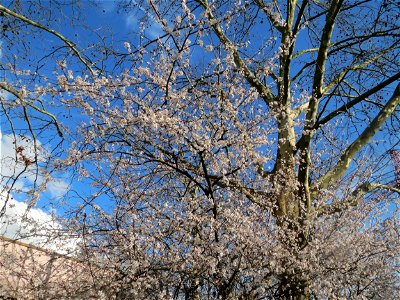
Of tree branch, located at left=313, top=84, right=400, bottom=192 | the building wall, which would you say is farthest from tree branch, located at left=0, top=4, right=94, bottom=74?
tree branch, located at left=313, top=84, right=400, bottom=192

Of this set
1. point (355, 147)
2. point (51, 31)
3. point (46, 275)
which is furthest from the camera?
point (355, 147)

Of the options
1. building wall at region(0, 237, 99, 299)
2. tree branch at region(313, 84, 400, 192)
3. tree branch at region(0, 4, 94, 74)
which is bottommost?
building wall at region(0, 237, 99, 299)

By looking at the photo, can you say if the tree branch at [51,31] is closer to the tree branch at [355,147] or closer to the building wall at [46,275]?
the building wall at [46,275]

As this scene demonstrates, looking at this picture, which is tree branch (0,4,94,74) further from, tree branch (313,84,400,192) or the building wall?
tree branch (313,84,400,192)

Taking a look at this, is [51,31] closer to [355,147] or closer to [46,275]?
[46,275]

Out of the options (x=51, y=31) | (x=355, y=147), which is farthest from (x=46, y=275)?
(x=355, y=147)

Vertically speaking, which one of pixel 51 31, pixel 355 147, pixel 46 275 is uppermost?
pixel 51 31

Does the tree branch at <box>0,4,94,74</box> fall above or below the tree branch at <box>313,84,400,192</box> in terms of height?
above

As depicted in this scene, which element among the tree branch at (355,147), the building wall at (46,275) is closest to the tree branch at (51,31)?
the building wall at (46,275)

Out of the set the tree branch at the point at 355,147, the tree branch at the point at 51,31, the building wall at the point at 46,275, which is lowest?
the building wall at the point at 46,275

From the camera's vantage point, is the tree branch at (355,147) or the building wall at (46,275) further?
the tree branch at (355,147)

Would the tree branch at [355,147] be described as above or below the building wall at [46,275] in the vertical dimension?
above

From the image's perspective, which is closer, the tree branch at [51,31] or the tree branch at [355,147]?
the tree branch at [51,31]

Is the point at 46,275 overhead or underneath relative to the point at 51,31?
underneath
